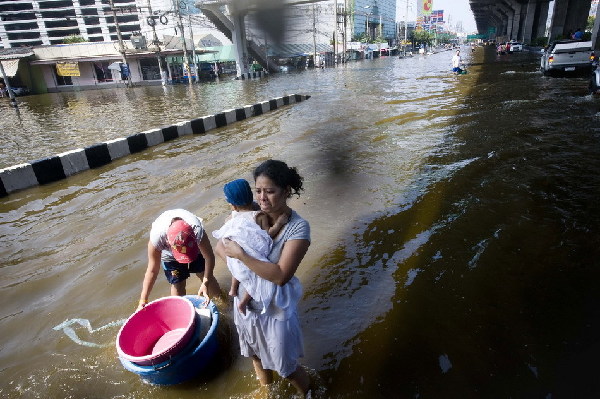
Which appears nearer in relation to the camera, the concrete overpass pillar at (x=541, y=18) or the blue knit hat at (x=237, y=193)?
the blue knit hat at (x=237, y=193)

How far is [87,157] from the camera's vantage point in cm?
756

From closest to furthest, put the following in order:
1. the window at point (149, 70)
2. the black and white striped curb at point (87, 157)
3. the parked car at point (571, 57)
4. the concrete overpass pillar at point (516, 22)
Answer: the black and white striped curb at point (87, 157) → the parked car at point (571, 57) → the window at point (149, 70) → the concrete overpass pillar at point (516, 22)

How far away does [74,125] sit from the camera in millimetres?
13289

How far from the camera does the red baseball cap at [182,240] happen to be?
2483mm

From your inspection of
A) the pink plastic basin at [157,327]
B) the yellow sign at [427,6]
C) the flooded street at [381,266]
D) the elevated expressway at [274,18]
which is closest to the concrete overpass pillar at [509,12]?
the elevated expressway at [274,18]

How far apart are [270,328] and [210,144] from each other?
8.01 meters

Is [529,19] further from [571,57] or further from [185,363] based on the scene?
[185,363]

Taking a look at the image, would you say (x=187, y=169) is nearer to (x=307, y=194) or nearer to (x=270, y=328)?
(x=307, y=194)

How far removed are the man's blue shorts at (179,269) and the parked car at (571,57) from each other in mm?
18305

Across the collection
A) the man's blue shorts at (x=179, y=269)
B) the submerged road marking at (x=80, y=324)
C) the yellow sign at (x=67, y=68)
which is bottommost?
the submerged road marking at (x=80, y=324)

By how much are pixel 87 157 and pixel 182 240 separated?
6411 millimetres

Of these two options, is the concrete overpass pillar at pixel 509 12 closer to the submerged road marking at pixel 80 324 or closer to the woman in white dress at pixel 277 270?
the woman in white dress at pixel 277 270

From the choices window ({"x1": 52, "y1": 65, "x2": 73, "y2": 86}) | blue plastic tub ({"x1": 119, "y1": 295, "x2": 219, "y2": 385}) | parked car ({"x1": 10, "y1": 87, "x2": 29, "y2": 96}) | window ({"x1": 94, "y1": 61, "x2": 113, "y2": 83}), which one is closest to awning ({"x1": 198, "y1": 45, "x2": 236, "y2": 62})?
window ({"x1": 94, "y1": 61, "x2": 113, "y2": 83})

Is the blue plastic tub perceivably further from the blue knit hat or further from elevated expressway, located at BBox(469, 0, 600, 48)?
elevated expressway, located at BBox(469, 0, 600, 48)
